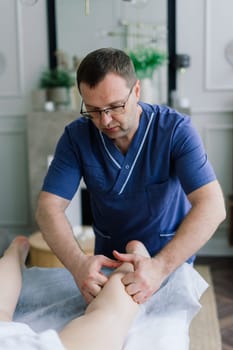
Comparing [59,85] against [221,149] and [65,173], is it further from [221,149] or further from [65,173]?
[65,173]

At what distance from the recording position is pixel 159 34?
317 centimetres

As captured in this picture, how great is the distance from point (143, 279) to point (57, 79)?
234cm

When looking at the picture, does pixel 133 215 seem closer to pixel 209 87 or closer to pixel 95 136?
pixel 95 136

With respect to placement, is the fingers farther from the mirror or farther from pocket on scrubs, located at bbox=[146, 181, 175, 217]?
the mirror

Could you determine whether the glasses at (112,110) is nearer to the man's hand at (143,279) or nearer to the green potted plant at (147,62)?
the man's hand at (143,279)

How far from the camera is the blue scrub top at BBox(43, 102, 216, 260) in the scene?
1.36 meters

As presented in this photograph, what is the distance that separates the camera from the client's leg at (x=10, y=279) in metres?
1.09

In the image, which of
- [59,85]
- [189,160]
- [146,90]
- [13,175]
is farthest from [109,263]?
[13,175]

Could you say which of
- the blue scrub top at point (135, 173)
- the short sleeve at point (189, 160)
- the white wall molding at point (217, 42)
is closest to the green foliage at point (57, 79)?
the white wall molding at point (217, 42)

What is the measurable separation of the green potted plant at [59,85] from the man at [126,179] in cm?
180

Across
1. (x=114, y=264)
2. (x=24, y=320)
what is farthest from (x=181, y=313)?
(x=24, y=320)

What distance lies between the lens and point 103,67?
1.19m

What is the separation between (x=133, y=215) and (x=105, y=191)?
11cm

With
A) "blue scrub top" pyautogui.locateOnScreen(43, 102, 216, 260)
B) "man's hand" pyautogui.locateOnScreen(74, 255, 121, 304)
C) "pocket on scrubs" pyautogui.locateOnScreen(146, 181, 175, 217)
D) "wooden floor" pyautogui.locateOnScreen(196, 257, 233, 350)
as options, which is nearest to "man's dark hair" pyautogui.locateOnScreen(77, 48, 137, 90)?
"blue scrub top" pyautogui.locateOnScreen(43, 102, 216, 260)
